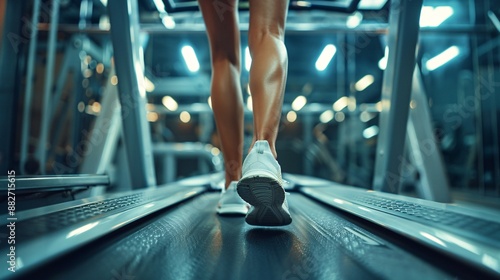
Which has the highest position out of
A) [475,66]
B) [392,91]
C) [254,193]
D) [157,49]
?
[157,49]

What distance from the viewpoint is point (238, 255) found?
25.1 inches

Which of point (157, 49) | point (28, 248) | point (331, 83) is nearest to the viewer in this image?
point (28, 248)

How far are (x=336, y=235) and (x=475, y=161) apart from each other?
3597mm

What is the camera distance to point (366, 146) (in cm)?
501

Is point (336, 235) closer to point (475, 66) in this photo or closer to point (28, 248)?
point (28, 248)

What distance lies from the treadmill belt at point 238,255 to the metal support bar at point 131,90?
829mm

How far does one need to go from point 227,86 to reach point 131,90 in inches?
28.1

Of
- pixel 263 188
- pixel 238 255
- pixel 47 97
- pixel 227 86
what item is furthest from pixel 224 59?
pixel 47 97

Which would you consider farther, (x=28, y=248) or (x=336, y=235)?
(x=336, y=235)

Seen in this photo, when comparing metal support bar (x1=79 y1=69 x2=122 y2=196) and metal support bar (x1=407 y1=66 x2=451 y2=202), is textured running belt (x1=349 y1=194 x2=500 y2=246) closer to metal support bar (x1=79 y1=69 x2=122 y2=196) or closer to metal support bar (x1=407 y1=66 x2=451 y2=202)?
metal support bar (x1=407 y1=66 x2=451 y2=202)

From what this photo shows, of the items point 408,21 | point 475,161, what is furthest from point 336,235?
point 475,161

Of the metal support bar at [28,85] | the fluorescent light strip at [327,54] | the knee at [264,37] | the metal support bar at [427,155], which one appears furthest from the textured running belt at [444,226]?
the fluorescent light strip at [327,54]

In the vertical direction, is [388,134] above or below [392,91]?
below

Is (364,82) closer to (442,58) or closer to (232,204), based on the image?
(442,58)
